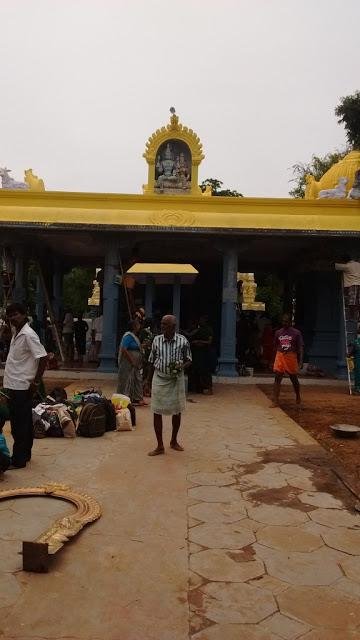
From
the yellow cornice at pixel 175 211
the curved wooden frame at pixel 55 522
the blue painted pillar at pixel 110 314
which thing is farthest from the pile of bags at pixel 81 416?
the yellow cornice at pixel 175 211

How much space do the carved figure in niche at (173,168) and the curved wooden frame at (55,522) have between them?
10.4 m

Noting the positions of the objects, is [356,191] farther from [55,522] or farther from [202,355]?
[55,522]

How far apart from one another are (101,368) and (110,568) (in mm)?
9706

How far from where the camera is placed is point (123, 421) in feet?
22.6

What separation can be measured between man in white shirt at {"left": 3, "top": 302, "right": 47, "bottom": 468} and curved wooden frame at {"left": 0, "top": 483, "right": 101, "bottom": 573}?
0.75 metres

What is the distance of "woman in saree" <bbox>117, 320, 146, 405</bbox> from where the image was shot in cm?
816

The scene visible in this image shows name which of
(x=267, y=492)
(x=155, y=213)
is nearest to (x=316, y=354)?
(x=155, y=213)

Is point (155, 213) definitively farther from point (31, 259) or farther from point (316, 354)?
point (316, 354)

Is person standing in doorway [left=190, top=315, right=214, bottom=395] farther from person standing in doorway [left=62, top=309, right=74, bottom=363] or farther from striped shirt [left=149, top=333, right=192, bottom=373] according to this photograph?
person standing in doorway [left=62, top=309, right=74, bottom=363]

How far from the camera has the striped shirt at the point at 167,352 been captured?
5738 millimetres

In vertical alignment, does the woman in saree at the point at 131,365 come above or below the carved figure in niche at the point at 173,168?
below

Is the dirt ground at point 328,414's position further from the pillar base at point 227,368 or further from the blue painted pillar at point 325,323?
the blue painted pillar at point 325,323

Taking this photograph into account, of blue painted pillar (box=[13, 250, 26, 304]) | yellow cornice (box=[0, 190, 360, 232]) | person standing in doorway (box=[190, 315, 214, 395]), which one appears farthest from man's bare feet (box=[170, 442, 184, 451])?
blue painted pillar (box=[13, 250, 26, 304])

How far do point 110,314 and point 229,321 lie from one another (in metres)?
2.91
